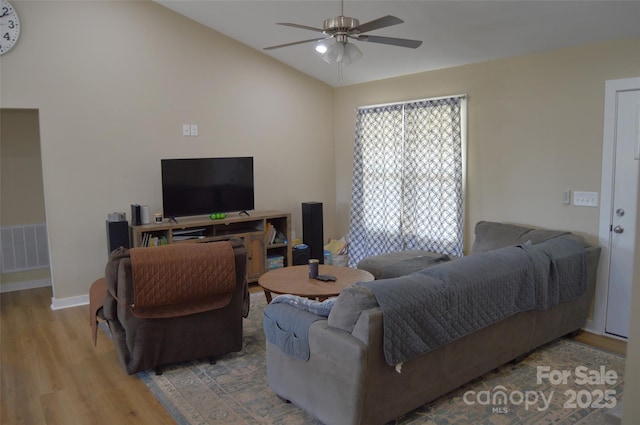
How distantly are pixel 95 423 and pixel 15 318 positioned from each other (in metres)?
2.42

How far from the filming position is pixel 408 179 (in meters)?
5.71

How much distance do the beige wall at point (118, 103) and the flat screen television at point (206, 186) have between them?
1.04 ft

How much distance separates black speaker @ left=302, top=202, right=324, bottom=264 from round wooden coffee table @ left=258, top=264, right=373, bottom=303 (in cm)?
172

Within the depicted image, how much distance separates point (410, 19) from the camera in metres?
4.21

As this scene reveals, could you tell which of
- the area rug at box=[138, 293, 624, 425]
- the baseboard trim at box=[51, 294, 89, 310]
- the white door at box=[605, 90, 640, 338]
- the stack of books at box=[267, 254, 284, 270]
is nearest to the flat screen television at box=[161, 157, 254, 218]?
the stack of books at box=[267, 254, 284, 270]

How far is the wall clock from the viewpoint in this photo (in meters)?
4.38

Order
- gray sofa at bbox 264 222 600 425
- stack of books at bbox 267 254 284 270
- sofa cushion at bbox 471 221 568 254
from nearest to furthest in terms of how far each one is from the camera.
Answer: gray sofa at bbox 264 222 600 425, sofa cushion at bbox 471 221 568 254, stack of books at bbox 267 254 284 270

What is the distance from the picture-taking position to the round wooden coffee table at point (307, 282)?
3.65 m

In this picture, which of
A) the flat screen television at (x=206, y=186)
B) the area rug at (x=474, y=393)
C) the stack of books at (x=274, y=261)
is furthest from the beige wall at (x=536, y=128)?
the flat screen television at (x=206, y=186)

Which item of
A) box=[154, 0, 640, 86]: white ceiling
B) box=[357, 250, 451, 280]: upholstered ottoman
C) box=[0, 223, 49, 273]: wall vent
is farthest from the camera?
box=[0, 223, 49, 273]: wall vent

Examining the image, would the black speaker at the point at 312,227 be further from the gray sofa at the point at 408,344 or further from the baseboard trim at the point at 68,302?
the gray sofa at the point at 408,344

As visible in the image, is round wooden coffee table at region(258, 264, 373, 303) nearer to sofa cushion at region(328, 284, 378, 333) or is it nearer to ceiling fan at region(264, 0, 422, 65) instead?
sofa cushion at region(328, 284, 378, 333)

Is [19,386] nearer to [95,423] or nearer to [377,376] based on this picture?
[95,423]

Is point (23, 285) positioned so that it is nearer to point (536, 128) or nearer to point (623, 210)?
point (536, 128)
